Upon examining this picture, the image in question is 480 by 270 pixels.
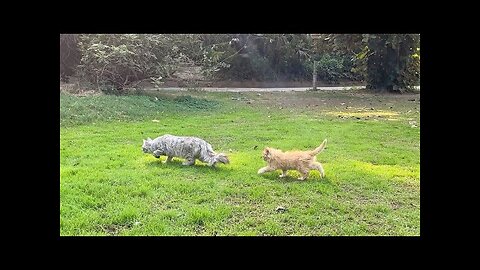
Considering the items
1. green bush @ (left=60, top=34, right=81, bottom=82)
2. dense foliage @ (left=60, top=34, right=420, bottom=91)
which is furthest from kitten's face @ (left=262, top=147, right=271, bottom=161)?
green bush @ (left=60, top=34, right=81, bottom=82)

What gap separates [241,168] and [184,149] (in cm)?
39

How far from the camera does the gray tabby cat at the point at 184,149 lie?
11.6ft

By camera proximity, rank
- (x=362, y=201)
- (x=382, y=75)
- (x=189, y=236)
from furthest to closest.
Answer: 1. (x=382, y=75)
2. (x=362, y=201)
3. (x=189, y=236)

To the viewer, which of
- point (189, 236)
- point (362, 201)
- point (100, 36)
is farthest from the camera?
point (100, 36)

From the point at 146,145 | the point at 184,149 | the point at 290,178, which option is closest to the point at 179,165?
the point at 184,149

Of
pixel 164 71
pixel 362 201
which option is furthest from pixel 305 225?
pixel 164 71

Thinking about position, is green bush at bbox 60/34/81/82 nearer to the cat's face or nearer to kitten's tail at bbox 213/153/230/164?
the cat's face

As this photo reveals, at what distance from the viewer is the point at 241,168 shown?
3.48 m

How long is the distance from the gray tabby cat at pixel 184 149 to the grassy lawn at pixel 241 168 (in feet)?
0.17

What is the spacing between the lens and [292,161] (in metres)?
3.39

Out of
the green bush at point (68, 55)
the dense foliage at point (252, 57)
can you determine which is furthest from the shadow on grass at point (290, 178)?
the green bush at point (68, 55)

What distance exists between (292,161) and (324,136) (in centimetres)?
32

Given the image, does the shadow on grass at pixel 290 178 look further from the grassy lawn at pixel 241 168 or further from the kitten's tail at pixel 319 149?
the kitten's tail at pixel 319 149
